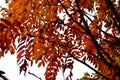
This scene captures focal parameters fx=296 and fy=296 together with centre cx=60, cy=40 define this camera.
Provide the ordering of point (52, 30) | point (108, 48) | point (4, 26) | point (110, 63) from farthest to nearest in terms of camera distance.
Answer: point (108, 48) < point (52, 30) < point (110, 63) < point (4, 26)

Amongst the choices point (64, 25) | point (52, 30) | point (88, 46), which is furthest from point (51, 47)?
point (88, 46)

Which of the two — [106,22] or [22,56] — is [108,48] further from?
[22,56]

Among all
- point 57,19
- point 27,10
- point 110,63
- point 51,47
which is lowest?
point 110,63

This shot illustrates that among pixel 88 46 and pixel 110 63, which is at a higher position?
pixel 88 46

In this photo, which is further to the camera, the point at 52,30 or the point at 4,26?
the point at 52,30

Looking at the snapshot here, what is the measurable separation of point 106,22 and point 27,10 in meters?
1.61

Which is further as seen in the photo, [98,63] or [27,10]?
[98,63]

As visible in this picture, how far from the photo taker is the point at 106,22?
4.71 metres

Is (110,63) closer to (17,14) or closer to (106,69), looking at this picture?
(106,69)

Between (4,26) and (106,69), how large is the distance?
1.47 meters

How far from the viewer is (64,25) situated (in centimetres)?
445

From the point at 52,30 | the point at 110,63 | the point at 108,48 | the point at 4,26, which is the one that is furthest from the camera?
the point at 108,48

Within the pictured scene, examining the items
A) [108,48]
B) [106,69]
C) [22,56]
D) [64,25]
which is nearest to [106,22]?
[108,48]

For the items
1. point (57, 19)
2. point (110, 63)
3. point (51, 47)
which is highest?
point (57, 19)
